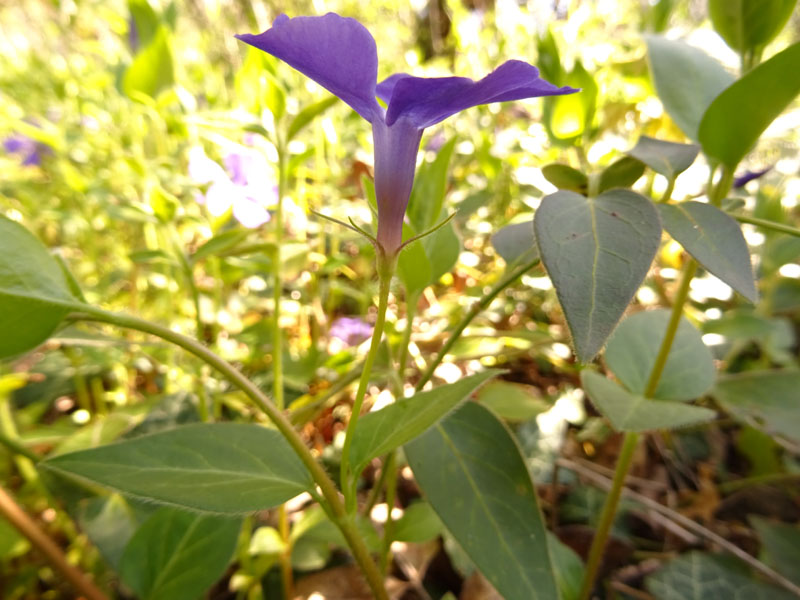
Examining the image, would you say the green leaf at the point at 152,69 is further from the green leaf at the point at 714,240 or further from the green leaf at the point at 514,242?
the green leaf at the point at 714,240

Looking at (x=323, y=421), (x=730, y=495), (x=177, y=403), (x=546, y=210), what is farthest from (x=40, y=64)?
(x=730, y=495)

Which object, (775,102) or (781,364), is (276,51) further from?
(781,364)

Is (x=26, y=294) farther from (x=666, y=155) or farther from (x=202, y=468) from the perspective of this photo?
(x=666, y=155)

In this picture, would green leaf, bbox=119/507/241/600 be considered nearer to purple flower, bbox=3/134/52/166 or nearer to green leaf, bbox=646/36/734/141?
green leaf, bbox=646/36/734/141

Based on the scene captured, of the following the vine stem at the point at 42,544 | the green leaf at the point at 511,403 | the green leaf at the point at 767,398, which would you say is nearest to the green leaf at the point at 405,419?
the green leaf at the point at 511,403

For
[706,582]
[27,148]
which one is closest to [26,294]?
[706,582]
